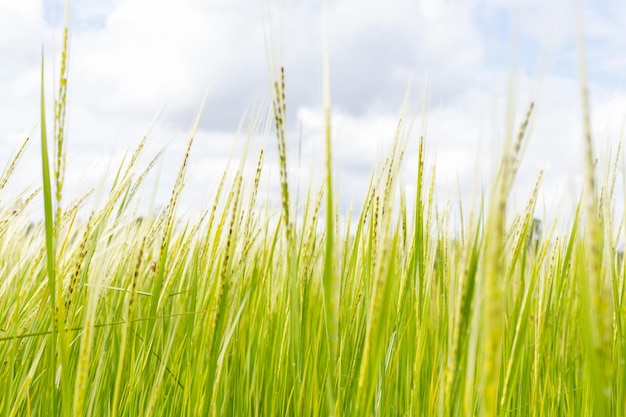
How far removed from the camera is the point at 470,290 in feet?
2.09

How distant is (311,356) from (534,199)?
1.83ft

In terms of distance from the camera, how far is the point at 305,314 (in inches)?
51.8

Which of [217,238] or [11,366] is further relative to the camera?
[11,366]

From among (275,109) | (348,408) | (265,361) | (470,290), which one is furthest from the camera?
(265,361)

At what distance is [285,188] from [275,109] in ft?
0.39

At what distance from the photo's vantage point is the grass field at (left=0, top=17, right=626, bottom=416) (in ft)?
2.12

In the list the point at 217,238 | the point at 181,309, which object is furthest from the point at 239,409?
the point at 217,238

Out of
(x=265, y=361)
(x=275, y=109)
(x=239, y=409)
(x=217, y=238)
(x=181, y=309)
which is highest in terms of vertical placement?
(x=275, y=109)

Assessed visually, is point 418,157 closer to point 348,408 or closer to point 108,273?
point 348,408

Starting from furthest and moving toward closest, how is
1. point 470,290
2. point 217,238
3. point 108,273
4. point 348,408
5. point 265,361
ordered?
1. point 265,361
2. point 108,273
3. point 348,408
4. point 217,238
5. point 470,290

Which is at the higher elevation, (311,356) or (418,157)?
(418,157)

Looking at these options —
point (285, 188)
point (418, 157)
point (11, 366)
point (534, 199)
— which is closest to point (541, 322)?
point (534, 199)

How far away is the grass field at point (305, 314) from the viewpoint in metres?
0.65

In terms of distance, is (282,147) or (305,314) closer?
(282,147)
